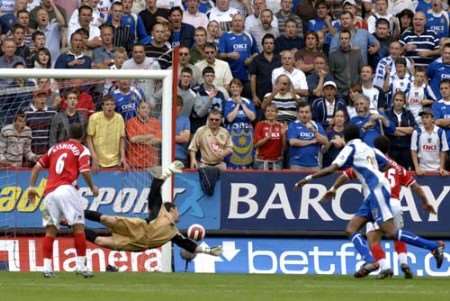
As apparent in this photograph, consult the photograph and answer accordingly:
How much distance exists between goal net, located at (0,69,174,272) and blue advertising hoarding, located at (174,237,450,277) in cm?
93

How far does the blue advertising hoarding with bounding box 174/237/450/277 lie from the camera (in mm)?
22688

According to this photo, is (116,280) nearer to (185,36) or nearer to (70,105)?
(70,105)

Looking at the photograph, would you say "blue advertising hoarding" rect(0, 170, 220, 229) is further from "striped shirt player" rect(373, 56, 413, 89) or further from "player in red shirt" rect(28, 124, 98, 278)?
"striped shirt player" rect(373, 56, 413, 89)

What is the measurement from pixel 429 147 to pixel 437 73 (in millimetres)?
2219

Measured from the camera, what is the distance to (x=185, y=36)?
26234 mm

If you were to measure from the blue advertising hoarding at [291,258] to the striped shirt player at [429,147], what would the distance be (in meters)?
1.39

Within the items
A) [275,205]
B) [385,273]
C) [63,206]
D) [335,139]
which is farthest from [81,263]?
[335,139]

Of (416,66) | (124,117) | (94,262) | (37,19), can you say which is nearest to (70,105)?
(124,117)

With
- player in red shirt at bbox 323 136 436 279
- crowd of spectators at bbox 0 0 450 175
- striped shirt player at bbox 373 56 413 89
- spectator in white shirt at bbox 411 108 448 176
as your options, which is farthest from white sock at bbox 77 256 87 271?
striped shirt player at bbox 373 56 413 89

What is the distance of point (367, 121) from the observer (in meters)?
23.9

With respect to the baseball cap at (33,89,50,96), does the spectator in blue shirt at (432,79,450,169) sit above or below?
below

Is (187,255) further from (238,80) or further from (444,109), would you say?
(444,109)

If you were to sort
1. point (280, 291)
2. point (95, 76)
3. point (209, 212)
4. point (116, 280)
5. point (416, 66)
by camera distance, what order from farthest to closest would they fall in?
point (416, 66) → point (209, 212) → point (95, 76) → point (116, 280) → point (280, 291)

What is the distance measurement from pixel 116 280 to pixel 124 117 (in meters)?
4.52
